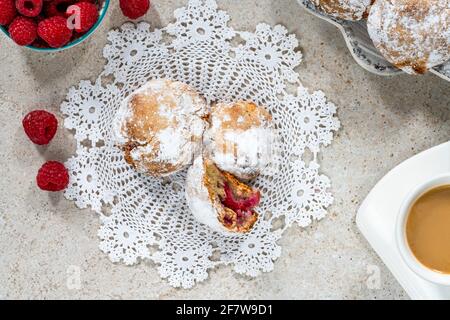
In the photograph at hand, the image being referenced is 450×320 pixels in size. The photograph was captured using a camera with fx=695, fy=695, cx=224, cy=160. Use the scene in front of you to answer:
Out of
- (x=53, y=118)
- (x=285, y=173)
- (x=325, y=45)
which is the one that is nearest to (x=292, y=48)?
(x=325, y=45)

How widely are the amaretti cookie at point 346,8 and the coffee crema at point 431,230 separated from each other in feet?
1.13

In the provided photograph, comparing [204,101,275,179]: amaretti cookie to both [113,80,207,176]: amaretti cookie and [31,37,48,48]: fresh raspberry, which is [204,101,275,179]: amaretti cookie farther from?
[31,37,48,48]: fresh raspberry

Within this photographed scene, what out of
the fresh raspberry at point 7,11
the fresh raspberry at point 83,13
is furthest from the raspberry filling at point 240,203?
the fresh raspberry at point 7,11

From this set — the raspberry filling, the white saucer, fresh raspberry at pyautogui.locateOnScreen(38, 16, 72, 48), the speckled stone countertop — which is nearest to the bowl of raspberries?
fresh raspberry at pyautogui.locateOnScreen(38, 16, 72, 48)

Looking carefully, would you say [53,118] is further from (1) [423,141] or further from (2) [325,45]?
(1) [423,141]

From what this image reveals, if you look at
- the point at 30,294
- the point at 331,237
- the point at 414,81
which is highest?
the point at 414,81

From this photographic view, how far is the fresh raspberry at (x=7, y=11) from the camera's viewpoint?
4.00 ft

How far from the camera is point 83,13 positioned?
48.9 inches

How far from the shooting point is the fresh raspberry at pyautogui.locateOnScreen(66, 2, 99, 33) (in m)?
1.24

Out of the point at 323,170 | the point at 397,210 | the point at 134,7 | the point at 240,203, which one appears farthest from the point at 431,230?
the point at 134,7

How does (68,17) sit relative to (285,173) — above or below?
above

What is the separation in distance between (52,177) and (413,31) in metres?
0.72

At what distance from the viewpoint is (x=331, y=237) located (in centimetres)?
140

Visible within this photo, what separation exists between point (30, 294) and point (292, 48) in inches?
28.5
